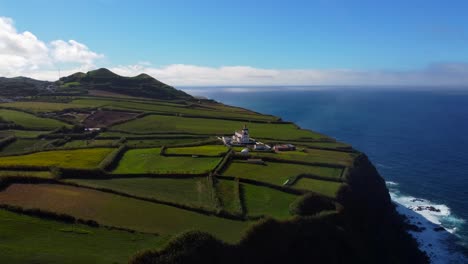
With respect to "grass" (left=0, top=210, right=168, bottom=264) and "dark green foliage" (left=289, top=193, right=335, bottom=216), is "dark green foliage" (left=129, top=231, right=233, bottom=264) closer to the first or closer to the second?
"grass" (left=0, top=210, right=168, bottom=264)

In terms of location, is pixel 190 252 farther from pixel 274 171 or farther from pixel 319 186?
pixel 274 171

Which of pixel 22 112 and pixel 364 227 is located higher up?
pixel 22 112

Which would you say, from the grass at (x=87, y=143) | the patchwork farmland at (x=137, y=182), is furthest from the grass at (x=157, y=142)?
the grass at (x=87, y=143)

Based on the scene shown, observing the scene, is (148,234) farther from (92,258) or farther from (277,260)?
(277,260)

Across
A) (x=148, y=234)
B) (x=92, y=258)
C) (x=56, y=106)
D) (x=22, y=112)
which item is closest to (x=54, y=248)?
(x=92, y=258)

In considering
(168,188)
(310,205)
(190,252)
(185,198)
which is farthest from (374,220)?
(190,252)

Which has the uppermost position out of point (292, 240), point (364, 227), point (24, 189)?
point (24, 189)
